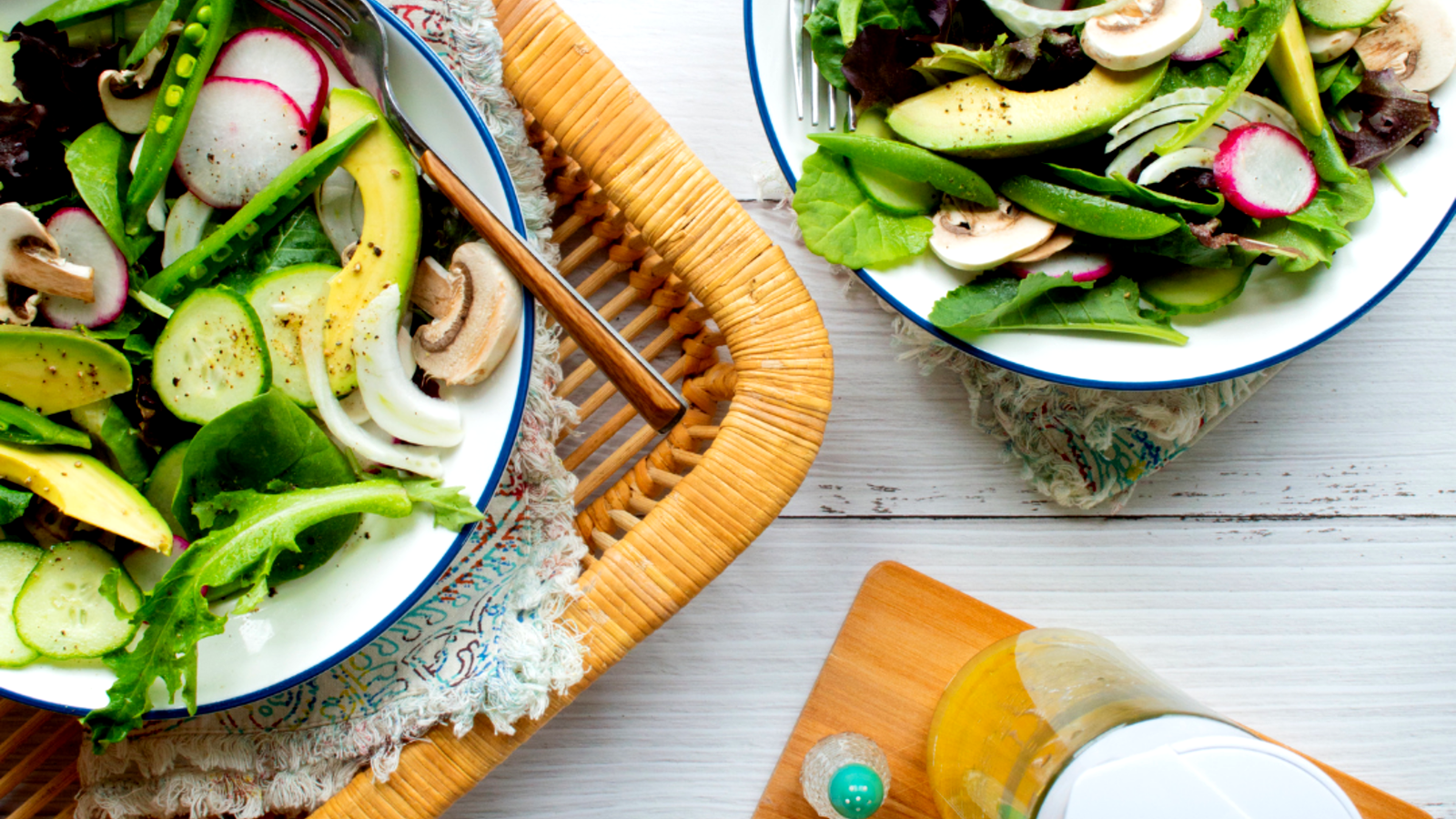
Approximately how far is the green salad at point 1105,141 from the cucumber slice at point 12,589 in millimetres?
776

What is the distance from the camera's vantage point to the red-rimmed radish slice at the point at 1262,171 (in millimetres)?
832

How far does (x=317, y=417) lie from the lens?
809 millimetres

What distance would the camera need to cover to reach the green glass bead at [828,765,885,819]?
97 cm

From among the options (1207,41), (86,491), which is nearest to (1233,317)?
(1207,41)

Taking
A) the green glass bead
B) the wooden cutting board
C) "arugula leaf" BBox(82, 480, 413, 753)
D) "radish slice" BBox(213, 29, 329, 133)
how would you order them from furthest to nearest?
1. the wooden cutting board
2. the green glass bead
3. "radish slice" BBox(213, 29, 329, 133)
4. "arugula leaf" BBox(82, 480, 413, 753)

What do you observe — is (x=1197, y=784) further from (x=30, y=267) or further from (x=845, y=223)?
(x=30, y=267)

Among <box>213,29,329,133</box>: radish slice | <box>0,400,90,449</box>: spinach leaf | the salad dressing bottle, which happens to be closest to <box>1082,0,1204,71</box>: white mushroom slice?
the salad dressing bottle

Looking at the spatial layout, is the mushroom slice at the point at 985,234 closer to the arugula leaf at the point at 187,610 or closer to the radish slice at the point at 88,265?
the arugula leaf at the point at 187,610

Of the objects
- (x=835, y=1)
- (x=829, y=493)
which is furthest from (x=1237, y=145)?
(x=829, y=493)

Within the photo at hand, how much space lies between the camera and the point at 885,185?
881mm

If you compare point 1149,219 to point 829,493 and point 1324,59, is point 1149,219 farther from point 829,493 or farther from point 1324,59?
point 829,493

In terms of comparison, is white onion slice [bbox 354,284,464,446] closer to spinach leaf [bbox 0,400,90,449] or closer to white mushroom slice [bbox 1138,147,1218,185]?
spinach leaf [bbox 0,400,90,449]

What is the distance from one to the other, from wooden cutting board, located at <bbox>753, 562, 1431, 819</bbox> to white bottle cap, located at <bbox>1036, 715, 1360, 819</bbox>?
0.28 metres

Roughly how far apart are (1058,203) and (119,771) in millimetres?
1119
